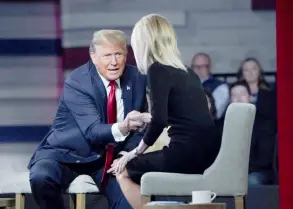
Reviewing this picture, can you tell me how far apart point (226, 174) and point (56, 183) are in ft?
2.72

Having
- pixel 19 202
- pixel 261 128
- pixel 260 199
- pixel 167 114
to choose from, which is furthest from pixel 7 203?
pixel 261 128

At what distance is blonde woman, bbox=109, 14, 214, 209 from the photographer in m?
3.24

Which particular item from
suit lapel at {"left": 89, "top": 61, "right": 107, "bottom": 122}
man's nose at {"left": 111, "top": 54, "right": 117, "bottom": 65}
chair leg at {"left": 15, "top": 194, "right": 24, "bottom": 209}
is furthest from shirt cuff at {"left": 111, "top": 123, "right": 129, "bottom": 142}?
chair leg at {"left": 15, "top": 194, "right": 24, "bottom": 209}

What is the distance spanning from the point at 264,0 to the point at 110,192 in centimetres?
201

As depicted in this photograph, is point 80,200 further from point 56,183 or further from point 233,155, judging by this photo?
point 233,155

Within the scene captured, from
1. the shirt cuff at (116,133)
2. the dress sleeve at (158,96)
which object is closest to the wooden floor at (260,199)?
the shirt cuff at (116,133)

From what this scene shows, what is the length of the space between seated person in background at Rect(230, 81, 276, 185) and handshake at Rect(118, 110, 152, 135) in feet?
4.51

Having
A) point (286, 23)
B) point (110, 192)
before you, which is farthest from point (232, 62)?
point (110, 192)

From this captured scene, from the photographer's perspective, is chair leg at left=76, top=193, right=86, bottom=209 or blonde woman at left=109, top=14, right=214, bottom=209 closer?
blonde woman at left=109, top=14, right=214, bottom=209

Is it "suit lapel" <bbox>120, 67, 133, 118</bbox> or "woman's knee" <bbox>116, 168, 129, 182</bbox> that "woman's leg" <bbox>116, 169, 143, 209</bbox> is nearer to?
"woman's knee" <bbox>116, 168, 129, 182</bbox>

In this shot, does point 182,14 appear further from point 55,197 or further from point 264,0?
point 55,197

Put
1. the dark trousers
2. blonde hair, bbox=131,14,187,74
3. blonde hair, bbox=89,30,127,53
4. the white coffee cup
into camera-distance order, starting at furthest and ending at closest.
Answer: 1. blonde hair, bbox=89,30,127,53
2. the dark trousers
3. blonde hair, bbox=131,14,187,74
4. the white coffee cup

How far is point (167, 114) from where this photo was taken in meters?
Answer: 3.26

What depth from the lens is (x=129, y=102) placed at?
3709mm
